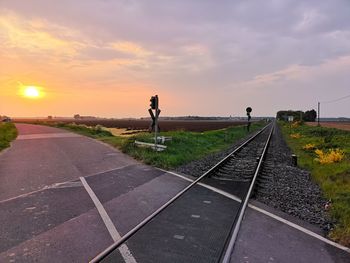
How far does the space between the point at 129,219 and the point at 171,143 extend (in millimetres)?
12582

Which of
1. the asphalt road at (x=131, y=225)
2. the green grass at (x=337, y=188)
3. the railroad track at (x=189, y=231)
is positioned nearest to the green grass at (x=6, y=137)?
the asphalt road at (x=131, y=225)

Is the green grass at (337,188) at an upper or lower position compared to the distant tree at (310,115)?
lower

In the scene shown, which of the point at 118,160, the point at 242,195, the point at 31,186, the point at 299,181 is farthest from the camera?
the point at 118,160

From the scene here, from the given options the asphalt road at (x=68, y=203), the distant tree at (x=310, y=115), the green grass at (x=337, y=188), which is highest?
the distant tree at (x=310, y=115)

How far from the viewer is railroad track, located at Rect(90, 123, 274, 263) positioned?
4.45 meters

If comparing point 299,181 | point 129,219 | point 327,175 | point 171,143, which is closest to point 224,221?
point 129,219

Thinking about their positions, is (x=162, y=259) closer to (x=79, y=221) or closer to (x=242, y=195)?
(x=79, y=221)

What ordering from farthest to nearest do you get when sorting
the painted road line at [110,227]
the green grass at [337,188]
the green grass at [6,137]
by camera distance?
1. the green grass at [6,137]
2. the green grass at [337,188]
3. the painted road line at [110,227]

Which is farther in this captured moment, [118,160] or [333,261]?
[118,160]

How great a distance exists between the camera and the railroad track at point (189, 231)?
4453 millimetres

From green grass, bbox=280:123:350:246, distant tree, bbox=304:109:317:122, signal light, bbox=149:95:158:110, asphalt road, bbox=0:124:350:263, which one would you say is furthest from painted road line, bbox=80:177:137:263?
distant tree, bbox=304:109:317:122

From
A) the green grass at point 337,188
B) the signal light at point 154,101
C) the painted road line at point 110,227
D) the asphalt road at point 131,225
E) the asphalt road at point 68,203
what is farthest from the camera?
the signal light at point 154,101

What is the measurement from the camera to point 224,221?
5.96 metres

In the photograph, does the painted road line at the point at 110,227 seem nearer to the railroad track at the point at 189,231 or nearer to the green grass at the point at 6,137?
the railroad track at the point at 189,231
